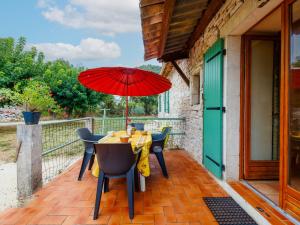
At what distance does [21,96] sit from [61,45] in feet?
161

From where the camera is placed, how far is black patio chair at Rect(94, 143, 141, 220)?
6.59ft

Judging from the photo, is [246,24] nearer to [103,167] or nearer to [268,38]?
[268,38]

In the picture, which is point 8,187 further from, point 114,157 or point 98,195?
point 114,157

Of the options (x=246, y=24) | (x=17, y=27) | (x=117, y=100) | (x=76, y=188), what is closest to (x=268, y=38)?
(x=246, y=24)

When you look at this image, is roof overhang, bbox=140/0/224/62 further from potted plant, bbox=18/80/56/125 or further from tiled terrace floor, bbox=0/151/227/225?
tiled terrace floor, bbox=0/151/227/225

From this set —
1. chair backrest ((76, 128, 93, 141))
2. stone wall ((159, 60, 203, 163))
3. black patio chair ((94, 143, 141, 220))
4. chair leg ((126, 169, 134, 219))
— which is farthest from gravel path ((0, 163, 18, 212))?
stone wall ((159, 60, 203, 163))

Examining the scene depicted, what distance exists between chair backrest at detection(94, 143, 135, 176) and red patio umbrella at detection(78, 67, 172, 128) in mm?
1160

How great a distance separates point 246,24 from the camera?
7.91 feet

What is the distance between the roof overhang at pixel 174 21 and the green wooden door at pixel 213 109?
59 cm

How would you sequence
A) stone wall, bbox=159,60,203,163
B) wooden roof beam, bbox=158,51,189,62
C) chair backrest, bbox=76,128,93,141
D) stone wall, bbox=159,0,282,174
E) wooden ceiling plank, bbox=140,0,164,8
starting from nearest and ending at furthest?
stone wall, bbox=159,0,282,174
wooden ceiling plank, bbox=140,0,164,8
chair backrest, bbox=76,128,93,141
stone wall, bbox=159,60,203,163
wooden roof beam, bbox=158,51,189,62

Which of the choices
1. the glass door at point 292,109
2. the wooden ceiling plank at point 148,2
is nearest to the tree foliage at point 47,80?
the wooden ceiling plank at point 148,2

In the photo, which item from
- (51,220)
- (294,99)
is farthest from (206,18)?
(51,220)

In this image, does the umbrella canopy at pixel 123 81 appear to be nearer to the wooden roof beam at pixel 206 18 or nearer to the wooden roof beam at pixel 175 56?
the wooden roof beam at pixel 206 18

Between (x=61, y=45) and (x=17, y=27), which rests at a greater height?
(x=61, y=45)
